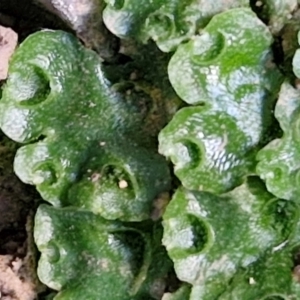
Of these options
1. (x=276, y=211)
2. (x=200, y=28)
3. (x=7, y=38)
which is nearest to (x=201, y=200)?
(x=276, y=211)

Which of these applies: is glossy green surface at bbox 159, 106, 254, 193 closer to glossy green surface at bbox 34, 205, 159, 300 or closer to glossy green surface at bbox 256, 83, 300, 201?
glossy green surface at bbox 256, 83, 300, 201

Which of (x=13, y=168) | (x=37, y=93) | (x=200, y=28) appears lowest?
(x=13, y=168)

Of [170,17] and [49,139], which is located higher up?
[170,17]

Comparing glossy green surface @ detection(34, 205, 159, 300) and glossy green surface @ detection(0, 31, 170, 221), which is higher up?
glossy green surface @ detection(0, 31, 170, 221)

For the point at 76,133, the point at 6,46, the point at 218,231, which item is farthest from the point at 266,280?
the point at 6,46

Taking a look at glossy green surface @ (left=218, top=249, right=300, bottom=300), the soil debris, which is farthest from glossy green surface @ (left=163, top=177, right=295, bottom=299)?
the soil debris

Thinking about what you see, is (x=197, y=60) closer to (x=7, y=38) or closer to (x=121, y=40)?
(x=121, y=40)
